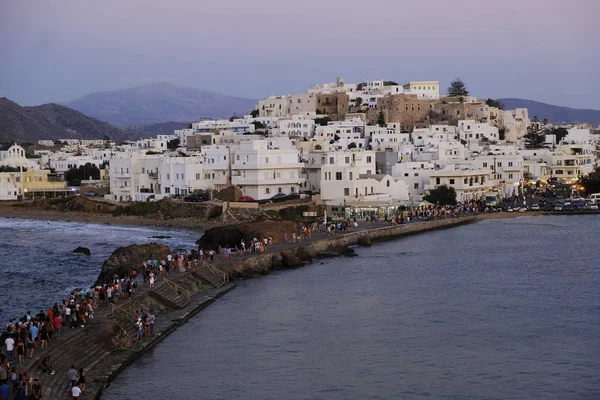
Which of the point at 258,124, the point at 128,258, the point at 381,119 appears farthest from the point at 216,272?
the point at 258,124

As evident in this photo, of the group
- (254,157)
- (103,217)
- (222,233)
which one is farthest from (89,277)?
(103,217)

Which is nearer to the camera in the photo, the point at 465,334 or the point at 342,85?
the point at 465,334

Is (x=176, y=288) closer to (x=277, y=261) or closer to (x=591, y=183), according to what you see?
(x=277, y=261)

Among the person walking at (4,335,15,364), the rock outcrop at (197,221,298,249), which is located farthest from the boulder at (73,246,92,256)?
the person walking at (4,335,15,364)

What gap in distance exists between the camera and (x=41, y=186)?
7856cm

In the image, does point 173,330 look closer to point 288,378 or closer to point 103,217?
point 288,378

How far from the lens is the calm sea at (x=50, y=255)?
32006 millimetres

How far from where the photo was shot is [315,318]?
27594 millimetres

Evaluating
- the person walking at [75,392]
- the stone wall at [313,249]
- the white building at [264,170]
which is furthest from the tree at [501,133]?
the person walking at [75,392]

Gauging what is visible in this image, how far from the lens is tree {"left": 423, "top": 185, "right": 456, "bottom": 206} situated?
59969 millimetres

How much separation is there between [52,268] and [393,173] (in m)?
30.3

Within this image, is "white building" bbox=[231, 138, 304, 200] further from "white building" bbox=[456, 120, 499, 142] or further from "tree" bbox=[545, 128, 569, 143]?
"tree" bbox=[545, 128, 569, 143]

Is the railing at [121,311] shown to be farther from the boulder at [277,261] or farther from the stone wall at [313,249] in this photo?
the boulder at [277,261]

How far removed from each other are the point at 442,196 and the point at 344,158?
6784mm
